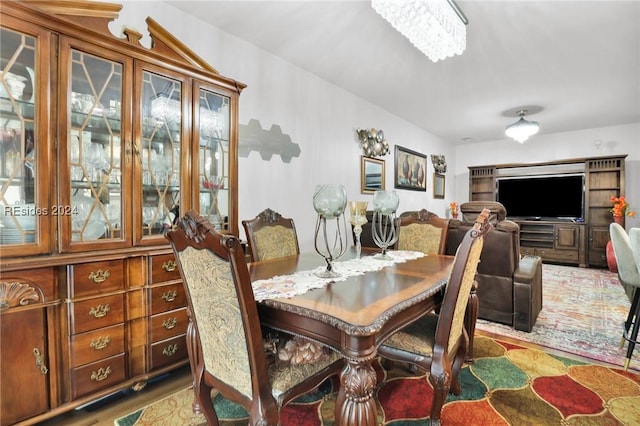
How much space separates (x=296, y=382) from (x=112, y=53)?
6.20 feet

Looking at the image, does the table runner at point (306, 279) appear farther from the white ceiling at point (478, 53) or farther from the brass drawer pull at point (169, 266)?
the white ceiling at point (478, 53)

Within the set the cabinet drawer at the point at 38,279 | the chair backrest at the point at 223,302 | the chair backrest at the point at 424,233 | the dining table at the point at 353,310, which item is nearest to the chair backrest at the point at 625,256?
the chair backrest at the point at 424,233

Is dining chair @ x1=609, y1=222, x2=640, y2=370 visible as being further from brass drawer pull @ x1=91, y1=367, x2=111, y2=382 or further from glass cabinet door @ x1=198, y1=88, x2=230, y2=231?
brass drawer pull @ x1=91, y1=367, x2=111, y2=382

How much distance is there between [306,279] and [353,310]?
1.44 feet

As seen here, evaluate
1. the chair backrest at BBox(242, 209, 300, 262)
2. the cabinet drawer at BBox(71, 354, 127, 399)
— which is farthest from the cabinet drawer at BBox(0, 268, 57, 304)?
the chair backrest at BBox(242, 209, 300, 262)

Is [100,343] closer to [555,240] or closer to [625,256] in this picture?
[625,256]

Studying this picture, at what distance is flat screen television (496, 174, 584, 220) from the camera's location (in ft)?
19.1

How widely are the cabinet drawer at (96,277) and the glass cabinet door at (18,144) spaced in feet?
0.77

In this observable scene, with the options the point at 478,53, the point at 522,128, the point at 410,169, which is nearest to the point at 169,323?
the point at 478,53

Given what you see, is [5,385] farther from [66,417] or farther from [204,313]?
[204,313]

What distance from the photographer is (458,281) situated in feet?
4.13

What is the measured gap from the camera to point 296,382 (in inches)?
44.4

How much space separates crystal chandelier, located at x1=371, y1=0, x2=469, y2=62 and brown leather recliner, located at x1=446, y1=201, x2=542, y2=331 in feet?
4.79

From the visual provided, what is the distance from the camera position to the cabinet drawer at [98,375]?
154cm
